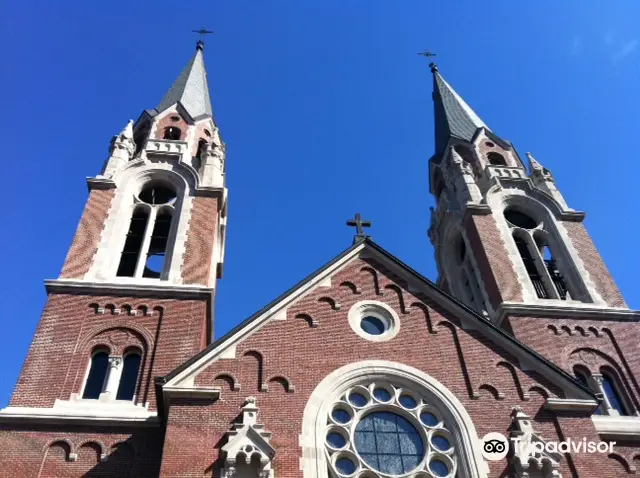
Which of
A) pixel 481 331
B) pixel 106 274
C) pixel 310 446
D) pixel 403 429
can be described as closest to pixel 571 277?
pixel 481 331

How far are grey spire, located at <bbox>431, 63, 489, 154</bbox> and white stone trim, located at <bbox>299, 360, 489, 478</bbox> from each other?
18.4 meters

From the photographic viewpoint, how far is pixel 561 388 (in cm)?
1619

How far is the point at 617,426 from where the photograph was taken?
17.4 metres

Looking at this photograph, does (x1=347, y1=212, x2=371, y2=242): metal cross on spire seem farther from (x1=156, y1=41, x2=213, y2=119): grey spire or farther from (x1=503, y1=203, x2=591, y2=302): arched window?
(x1=156, y1=41, x2=213, y2=119): grey spire

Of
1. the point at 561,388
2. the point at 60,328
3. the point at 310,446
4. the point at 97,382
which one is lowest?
the point at 310,446

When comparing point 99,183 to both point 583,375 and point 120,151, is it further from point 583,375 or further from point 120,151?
point 583,375

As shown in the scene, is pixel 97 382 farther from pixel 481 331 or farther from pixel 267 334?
pixel 481 331

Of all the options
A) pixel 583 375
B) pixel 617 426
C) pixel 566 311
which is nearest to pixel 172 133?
pixel 566 311

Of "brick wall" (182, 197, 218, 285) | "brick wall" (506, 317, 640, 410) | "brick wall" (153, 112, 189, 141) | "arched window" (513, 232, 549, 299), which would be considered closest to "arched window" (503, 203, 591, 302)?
"arched window" (513, 232, 549, 299)

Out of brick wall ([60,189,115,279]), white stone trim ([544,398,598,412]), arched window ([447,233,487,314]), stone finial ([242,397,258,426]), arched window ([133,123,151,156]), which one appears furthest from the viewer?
arched window ([133,123,151,156])

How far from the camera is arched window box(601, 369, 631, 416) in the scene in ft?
61.8

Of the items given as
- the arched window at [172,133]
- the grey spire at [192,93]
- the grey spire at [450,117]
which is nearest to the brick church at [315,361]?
the arched window at [172,133]

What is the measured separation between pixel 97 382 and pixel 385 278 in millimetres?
8283
